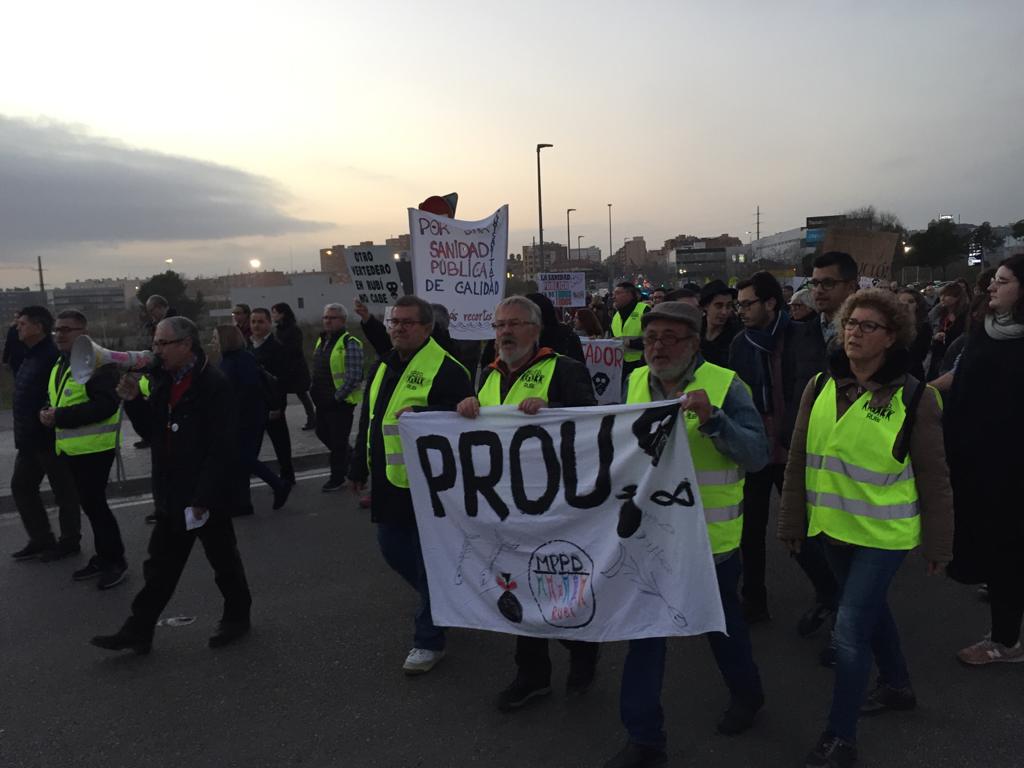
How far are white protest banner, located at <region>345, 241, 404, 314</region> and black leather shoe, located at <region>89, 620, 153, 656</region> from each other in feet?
13.6

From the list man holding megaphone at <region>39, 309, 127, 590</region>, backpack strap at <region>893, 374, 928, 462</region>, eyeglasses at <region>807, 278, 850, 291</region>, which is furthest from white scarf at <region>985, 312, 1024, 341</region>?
man holding megaphone at <region>39, 309, 127, 590</region>

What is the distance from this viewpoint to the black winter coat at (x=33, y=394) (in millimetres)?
5621

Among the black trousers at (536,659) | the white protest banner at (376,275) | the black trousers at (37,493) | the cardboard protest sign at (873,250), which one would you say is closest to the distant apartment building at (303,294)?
the cardboard protest sign at (873,250)

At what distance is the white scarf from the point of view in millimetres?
3494

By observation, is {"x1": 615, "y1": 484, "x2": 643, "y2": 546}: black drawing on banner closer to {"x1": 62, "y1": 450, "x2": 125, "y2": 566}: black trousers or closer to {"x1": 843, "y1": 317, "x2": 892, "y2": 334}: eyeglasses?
{"x1": 843, "y1": 317, "x2": 892, "y2": 334}: eyeglasses

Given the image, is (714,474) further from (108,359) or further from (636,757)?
(108,359)

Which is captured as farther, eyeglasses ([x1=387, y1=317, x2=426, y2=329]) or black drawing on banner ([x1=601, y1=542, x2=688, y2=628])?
eyeglasses ([x1=387, y1=317, x2=426, y2=329])

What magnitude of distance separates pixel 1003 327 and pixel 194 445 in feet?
13.8

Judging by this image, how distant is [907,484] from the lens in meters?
2.91

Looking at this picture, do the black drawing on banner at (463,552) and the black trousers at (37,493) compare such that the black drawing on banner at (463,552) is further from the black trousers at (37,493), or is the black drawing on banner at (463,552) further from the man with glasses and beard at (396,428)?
the black trousers at (37,493)

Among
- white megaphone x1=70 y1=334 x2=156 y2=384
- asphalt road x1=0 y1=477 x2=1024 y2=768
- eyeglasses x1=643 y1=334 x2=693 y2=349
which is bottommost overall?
asphalt road x1=0 y1=477 x2=1024 y2=768

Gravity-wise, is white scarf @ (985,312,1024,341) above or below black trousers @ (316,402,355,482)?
above

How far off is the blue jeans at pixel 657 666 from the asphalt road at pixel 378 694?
29 cm

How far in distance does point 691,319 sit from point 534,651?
1.76 meters
